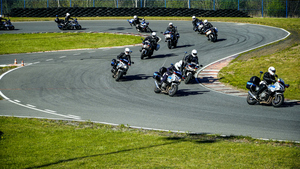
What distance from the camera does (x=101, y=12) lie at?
50.3 metres

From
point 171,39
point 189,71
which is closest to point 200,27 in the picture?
point 171,39

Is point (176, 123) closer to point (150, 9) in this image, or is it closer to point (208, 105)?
point (208, 105)

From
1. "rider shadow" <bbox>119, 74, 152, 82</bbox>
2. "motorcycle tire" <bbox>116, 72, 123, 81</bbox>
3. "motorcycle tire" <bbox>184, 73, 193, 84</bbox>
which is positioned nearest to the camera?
"motorcycle tire" <bbox>184, 73, 193, 84</bbox>

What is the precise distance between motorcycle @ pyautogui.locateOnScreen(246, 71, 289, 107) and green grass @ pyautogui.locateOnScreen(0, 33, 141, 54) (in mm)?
18722

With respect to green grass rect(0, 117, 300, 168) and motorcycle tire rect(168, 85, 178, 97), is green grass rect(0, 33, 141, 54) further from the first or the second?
green grass rect(0, 117, 300, 168)

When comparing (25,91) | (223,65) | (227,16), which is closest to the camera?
(25,91)

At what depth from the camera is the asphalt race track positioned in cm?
1252

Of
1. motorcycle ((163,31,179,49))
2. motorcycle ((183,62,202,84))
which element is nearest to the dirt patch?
motorcycle ((163,31,179,49))

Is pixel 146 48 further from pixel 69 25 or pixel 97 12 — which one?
pixel 97 12

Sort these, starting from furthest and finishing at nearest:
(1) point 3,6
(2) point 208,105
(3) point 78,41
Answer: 1. (1) point 3,6
2. (3) point 78,41
3. (2) point 208,105

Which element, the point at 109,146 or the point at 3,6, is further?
the point at 3,6

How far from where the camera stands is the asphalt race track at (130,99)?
12523mm

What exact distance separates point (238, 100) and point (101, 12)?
37853 mm

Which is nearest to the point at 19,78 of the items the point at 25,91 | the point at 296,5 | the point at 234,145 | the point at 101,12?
the point at 25,91
